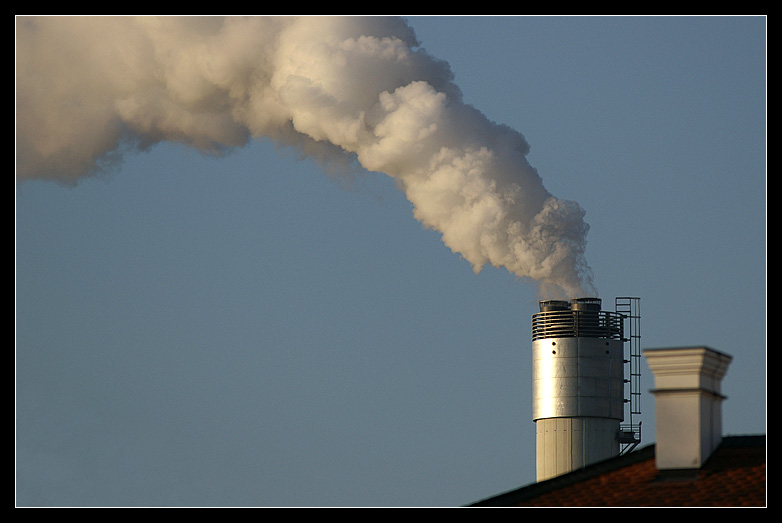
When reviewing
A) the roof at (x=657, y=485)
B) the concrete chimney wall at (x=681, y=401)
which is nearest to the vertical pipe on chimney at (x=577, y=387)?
the roof at (x=657, y=485)

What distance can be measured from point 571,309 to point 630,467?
58.4 ft

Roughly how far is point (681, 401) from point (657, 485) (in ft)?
2.61

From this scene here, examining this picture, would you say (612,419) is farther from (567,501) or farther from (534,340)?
(567,501)

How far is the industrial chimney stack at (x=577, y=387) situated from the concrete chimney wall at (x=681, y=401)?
56.9 feet

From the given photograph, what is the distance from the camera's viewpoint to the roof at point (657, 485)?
41.0 feet

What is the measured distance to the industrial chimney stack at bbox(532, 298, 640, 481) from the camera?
101 ft

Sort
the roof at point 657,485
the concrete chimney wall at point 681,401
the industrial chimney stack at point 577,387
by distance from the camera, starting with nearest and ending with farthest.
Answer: the roof at point 657,485 → the concrete chimney wall at point 681,401 → the industrial chimney stack at point 577,387

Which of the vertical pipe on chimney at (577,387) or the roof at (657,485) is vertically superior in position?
the vertical pipe on chimney at (577,387)

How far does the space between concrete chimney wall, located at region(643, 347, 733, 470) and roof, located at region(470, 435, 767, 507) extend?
17 centimetres

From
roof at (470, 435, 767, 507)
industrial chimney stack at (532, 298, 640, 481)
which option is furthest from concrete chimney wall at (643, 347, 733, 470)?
industrial chimney stack at (532, 298, 640, 481)

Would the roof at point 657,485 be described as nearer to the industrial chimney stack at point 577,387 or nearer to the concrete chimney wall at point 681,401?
the concrete chimney wall at point 681,401
